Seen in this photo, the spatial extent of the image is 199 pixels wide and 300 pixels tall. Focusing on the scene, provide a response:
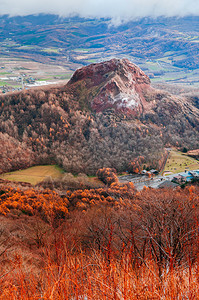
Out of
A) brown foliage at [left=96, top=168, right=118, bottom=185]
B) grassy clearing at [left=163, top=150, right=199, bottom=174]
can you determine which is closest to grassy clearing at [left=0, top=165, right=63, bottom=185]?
brown foliage at [left=96, top=168, right=118, bottom=185]

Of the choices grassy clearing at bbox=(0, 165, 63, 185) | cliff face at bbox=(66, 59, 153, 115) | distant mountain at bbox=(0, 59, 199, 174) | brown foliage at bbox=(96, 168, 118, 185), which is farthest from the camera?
cliff face at bbox=(66, 59, 153, 115)

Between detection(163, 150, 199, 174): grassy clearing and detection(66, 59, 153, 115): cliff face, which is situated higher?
detection(66, 59, 153, 115): cliff face

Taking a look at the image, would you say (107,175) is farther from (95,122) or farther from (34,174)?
(95,122)

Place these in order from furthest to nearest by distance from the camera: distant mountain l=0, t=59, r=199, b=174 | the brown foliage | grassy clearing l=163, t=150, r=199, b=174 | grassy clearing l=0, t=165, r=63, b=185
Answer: distant mountain l=0, t=59, r=199, b=174 < grassy clearing l=163, t=150, r=199, b=174 < grassy clearing l=0, t=165, r=63, b=185 < the brown foliage

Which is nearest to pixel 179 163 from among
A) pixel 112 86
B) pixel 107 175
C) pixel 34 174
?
pixel 107 175

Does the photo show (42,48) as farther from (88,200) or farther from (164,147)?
(88,200)

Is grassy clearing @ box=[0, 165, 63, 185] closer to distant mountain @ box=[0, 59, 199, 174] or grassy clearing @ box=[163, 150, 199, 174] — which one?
distant mountain @ box=[0, 59, 199, 174]
